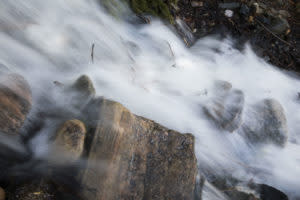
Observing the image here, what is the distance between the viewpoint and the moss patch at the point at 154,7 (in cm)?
391

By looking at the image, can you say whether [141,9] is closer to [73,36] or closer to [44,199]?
[73,36]

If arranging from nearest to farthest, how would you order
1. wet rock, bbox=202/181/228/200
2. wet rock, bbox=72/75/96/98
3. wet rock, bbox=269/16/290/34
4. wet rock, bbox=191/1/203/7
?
1. wet rock, bbox=72/75/96/98
2. wet rock, bbox=202/181/228/200
3. wet rock, bbox=191/1/203/7
4. wet rock, bbox=269/16/290/34

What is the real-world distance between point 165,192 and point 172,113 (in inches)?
52.2

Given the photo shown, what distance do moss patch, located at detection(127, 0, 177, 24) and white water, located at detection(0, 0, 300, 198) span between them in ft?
0.57

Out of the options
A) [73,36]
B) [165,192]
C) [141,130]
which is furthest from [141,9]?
[165,192]

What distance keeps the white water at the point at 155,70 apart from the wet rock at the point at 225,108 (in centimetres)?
13

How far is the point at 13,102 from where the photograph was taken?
7.36ft

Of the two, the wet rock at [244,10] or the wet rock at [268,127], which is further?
the wet rock at [244,10]

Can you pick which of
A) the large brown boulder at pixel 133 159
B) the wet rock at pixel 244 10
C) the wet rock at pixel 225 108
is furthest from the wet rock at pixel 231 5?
the large brown boulder at pixel 133 159

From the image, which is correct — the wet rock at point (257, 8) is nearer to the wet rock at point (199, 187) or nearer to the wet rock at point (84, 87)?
the wet rock at point (199, 187)

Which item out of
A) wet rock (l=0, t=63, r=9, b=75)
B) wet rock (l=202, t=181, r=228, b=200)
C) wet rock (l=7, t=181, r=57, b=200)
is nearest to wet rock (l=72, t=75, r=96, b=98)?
wet rock (l=0, t=63, r=9, b=75)

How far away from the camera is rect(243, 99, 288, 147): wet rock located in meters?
3.73

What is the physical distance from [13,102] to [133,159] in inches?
50.7

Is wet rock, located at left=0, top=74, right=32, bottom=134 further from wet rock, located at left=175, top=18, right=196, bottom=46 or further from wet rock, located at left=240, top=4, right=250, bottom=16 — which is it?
wet rock, located at left=240, top=4, right=250, bottom=16
